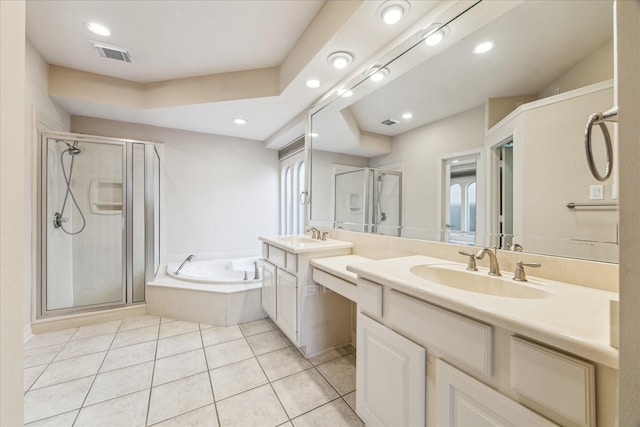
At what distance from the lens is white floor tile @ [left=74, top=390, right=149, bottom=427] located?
1.33m

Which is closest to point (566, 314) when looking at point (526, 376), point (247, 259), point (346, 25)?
point (526, 376)

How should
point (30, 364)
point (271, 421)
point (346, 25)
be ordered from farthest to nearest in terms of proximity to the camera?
point (30, 364) < point (346, 25) < point (271, 421)

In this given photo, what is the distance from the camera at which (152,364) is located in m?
1.83

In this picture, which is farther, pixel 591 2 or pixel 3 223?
pixel 591 2

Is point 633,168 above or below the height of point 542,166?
below

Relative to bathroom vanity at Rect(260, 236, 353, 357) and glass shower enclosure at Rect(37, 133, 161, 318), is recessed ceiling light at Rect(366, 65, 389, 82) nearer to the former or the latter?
bathroom vanity at Rect(260, 236, 353, 357)

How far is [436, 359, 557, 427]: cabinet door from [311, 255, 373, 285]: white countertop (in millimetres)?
641

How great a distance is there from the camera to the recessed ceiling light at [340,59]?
5.80ft

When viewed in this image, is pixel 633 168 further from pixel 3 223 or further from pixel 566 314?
pixel 3 223

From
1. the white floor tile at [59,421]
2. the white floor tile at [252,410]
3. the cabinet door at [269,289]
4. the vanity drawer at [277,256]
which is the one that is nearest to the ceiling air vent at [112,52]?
the vanity drawer at [277,256]

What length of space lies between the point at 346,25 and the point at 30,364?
3.19 m

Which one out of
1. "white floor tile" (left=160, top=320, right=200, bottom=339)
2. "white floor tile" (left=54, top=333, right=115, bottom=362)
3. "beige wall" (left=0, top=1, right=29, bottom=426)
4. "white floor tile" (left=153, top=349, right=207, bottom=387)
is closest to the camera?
"beige wall" (left=0, top=1, right=29, bottom=426)

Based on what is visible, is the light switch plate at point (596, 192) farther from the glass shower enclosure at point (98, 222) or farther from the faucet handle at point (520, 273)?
the glass shower enclosure at point (98, 222)

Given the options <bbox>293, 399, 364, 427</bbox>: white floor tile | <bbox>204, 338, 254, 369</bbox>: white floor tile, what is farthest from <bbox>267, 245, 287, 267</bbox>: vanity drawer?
<bbox>293, 399, 364, 427</bbox>: white floor tile
